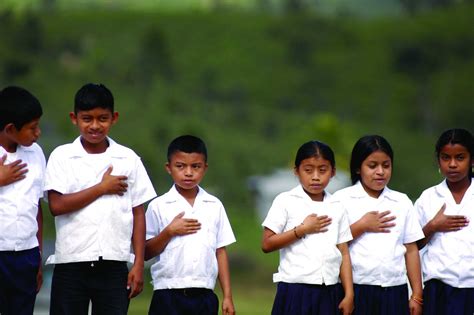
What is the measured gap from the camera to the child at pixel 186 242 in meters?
4.90

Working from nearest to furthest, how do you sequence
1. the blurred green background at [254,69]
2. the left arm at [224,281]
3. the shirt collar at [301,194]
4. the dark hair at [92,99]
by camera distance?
the dark hair at [92,99] < the left arm at [224,281] < the shirt collar at [301,194] < the blurred green background at [254,69]

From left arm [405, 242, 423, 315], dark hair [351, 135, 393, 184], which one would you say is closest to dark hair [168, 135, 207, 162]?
dark hair [351, 135, 393, 184]

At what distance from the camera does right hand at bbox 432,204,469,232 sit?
5.21 metres

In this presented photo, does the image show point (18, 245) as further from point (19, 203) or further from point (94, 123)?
point (94, 123)

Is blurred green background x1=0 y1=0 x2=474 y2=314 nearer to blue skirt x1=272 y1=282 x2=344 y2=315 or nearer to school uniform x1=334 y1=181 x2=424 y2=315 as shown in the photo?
school uniform x1=334 y1=181 x2=424 y2=315

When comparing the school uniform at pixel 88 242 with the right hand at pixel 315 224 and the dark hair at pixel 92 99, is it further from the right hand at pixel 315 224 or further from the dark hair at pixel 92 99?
the right hand at pixel 315 224

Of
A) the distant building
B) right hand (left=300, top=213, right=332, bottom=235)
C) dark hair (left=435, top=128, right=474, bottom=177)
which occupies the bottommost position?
right hand (left=300, top=213, right=332, bottom=235)

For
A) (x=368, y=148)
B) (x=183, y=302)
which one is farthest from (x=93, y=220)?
(x=368, y=148)

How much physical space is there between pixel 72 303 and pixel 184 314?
1.97 ft

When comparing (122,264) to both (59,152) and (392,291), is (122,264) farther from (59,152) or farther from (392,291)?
(392,291)

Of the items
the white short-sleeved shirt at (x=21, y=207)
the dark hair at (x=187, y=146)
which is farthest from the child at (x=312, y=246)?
the white short-sleeved shirt at (x=21, y=207)

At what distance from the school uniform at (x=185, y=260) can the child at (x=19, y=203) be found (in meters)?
0.62

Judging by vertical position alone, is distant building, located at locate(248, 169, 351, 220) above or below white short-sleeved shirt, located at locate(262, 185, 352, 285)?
above

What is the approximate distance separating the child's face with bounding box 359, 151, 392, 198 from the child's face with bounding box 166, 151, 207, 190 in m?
0.87
